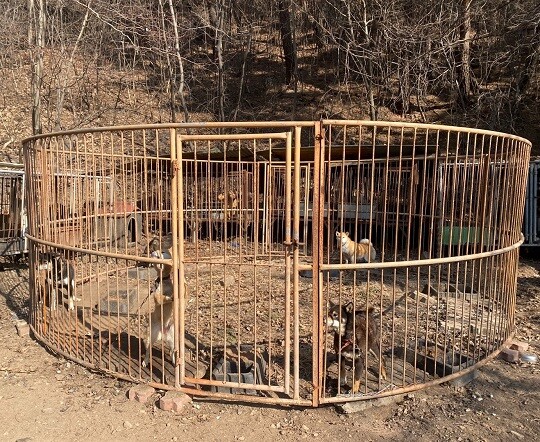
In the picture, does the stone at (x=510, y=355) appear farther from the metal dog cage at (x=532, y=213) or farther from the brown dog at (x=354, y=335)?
the metal dog cage at (x=532, y=213)

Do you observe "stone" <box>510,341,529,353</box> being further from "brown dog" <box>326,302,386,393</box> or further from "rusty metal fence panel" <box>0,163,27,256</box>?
"rusty metal fence panel" <box>0,163,27,256</box>

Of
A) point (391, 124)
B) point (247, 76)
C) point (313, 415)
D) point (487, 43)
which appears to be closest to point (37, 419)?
point (313, 415)

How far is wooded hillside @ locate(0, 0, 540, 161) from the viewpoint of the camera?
14711mm

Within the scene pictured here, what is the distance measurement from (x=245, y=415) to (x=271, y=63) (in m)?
27.4

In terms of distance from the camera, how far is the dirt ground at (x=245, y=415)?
4.15 m

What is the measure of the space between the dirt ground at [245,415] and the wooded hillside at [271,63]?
9.68 metres

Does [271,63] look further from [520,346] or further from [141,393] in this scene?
[141,393]

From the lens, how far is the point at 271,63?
2933 centimetres

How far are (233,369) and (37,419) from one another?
188 cm

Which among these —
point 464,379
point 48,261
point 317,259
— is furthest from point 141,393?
point 464,379

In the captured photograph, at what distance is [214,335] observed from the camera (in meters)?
6.67

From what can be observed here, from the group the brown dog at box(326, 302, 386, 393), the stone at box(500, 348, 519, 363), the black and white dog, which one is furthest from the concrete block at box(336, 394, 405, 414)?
the black and white dog

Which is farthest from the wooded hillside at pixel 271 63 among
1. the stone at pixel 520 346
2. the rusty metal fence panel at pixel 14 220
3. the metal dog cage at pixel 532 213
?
the stone at pixel 520 346

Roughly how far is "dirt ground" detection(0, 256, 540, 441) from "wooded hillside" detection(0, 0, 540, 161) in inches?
381
